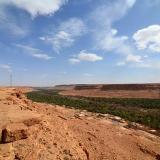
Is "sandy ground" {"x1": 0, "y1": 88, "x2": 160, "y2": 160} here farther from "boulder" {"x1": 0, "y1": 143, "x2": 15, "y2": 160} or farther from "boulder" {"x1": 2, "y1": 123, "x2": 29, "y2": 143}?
"boulder" {"x1": 2, "y1": 123, "x2": 29, "y2": 143}

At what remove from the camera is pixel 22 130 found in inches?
324

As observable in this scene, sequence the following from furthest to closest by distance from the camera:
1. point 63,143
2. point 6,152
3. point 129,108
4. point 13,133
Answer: point 129,108 < point 63,143 < point 13,133 < point 6,152

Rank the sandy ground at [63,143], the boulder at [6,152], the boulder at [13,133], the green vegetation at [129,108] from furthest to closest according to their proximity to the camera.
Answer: the green vegetation at [129,108] < the boulder at [13,133] < the sandy ground at [63,143] < the boulder at [6,152]

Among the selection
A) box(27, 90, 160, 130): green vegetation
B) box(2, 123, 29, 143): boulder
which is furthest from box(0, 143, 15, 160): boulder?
box(27, 90, 160, 130): green vegetation

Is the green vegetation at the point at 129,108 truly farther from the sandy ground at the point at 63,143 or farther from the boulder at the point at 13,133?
the boulder at the point at 13,133

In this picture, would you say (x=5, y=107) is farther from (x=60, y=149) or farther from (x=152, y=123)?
(x=152, y=123)

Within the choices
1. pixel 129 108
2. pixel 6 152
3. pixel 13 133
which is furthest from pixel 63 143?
pixel 129 108

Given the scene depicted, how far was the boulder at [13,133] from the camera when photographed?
26.1 ft

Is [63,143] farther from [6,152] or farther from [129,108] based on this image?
[129,108]

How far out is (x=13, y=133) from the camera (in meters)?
8.05

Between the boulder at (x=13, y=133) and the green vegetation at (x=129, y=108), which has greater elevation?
the boulder at (x=13, y=133)

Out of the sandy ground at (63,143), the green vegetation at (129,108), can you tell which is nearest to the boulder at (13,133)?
the sandy ground at (63,143)

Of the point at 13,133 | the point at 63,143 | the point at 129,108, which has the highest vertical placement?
the point at 13,133

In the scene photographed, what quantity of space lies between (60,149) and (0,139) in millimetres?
1777
